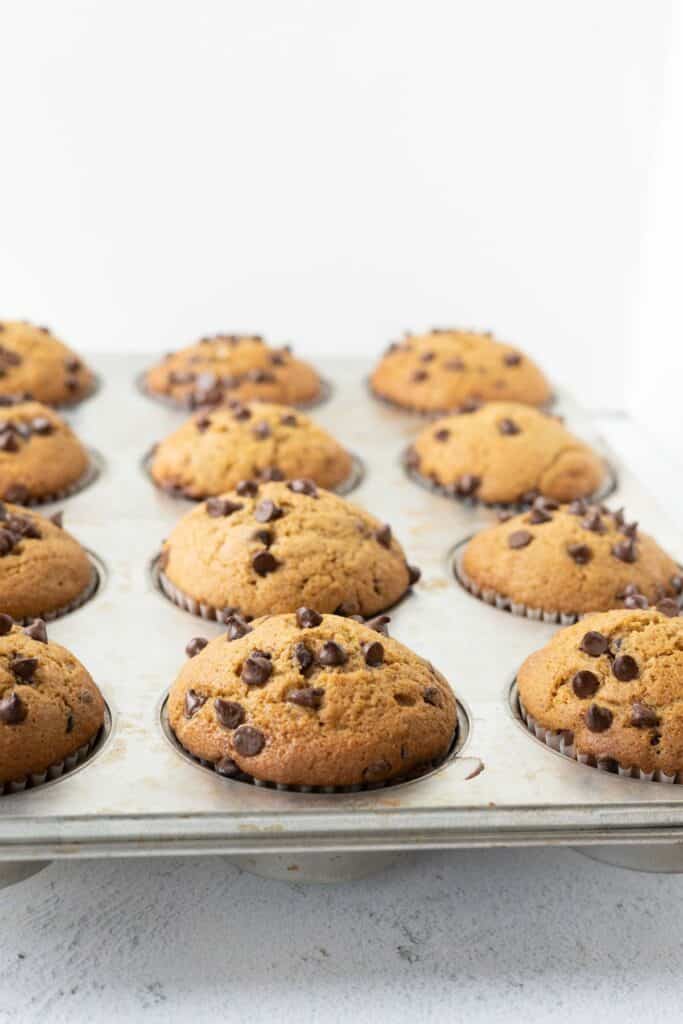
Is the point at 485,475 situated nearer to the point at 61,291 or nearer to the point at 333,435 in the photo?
the point at 333,435

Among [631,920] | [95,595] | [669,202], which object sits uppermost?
[669,202]

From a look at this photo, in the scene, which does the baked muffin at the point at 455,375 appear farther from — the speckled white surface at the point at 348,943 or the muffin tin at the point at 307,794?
the speckled white surface at the point at 348,943

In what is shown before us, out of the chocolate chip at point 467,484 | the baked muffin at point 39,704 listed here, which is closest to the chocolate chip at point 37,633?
the baked muffin at point 39,704

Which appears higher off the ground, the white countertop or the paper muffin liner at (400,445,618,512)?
the paper muffin liner at (400,445,618,512)

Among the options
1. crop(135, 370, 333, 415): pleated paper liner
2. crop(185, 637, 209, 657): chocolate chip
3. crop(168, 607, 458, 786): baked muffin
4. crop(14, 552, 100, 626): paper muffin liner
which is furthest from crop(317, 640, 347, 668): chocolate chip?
crop(135, 370, 333, 415): pleated paper liner

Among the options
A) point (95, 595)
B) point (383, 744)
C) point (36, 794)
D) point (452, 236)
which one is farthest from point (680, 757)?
point (452, 236)

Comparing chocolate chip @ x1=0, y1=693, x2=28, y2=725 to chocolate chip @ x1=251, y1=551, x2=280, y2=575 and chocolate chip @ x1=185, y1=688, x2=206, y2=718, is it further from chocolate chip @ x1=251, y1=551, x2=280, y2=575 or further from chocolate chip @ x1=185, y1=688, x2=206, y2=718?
chocolate chip @ x1=251, y1=551, x2=280, y2=575
